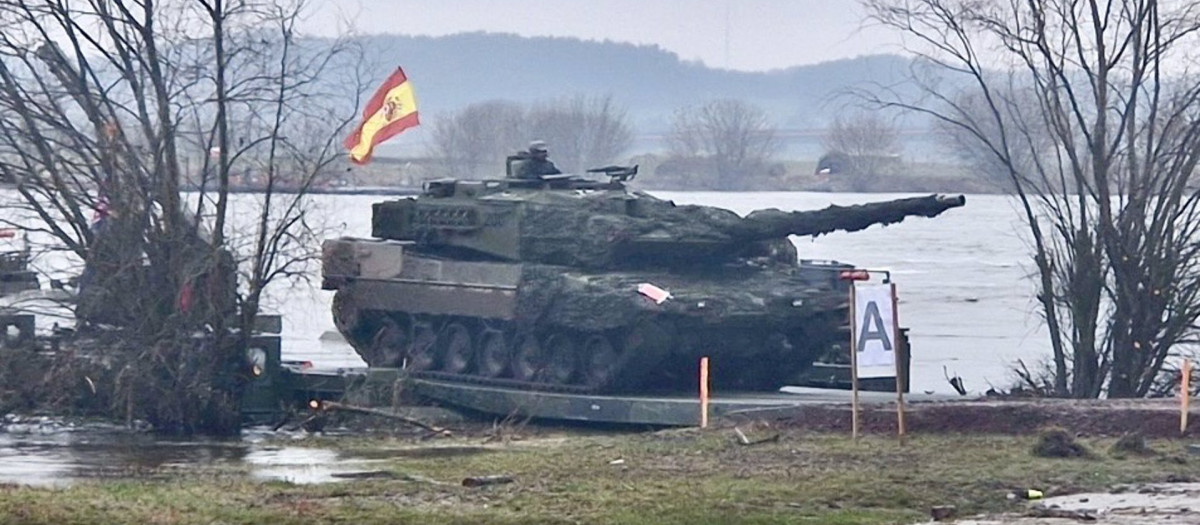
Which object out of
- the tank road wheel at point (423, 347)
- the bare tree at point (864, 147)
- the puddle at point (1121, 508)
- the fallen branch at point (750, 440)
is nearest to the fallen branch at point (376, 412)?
the tank road wheel at point (423, 347)

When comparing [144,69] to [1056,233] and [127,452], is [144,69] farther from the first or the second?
[1056,233]

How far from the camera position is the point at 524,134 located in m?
68.3

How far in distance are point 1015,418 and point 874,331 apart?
1.77m

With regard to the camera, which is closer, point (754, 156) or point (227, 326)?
point (227, 326)

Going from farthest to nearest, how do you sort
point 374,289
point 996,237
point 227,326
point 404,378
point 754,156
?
point 754,156, point 996,237, point 374,289, point 404,378, point 227,326

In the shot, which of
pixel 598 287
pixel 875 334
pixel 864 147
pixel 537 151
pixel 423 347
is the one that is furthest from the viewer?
pixel 864 147

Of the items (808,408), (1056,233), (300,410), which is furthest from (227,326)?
(1056,233)

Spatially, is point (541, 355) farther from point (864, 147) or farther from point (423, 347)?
point (864, 147)

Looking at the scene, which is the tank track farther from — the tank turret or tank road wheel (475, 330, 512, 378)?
the tank turret

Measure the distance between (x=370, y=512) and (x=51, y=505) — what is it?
1763 mm

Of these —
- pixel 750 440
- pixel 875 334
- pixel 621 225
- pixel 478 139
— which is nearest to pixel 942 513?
pixel 875 334

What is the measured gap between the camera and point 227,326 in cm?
2394

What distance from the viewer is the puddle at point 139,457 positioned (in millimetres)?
17469

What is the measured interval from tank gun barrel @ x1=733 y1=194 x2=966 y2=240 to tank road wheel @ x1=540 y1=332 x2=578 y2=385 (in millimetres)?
2196
